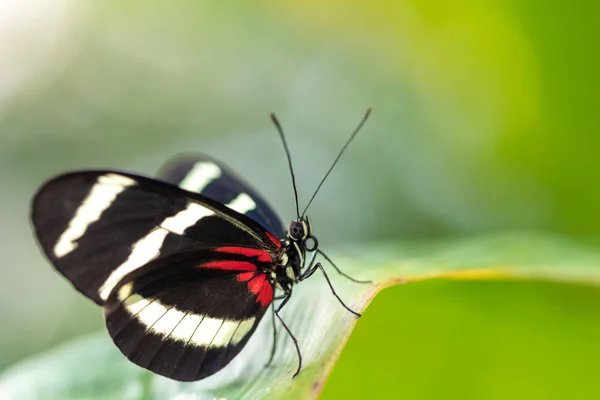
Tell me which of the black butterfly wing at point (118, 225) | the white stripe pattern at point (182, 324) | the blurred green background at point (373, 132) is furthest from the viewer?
the white stripe pattern at point (182, 324)

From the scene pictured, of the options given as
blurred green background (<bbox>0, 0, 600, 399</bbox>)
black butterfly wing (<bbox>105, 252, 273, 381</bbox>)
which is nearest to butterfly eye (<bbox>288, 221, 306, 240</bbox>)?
black butterfly wing (<bbox>105, 252, 273, 381</bbox>)

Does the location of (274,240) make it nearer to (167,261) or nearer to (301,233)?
(301,233)

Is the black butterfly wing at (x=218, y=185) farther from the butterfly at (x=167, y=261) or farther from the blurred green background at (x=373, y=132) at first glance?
the blurred green background at (x=373, y=132)

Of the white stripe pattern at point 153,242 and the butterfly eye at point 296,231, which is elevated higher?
the white stripe pattern at point 153,242

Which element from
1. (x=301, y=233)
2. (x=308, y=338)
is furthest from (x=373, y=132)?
(x=308, y=338)

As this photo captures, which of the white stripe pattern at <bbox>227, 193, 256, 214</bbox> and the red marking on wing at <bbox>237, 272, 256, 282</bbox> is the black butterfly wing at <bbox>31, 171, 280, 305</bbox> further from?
the white stripe pattern at <bbox>227, 193, 256, 214</bbox>

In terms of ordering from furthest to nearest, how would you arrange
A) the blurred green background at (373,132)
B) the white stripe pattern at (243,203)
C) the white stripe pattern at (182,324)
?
the white stripe pattern at (243,203)
the white stripe pattern at (182,324)
the blurred green background at (373,132)

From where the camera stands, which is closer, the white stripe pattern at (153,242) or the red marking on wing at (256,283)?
the white stripe pattern at (153,242)

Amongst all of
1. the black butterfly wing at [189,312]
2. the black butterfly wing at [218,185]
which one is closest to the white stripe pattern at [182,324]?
the black butterfly wing at [189,312]
